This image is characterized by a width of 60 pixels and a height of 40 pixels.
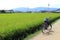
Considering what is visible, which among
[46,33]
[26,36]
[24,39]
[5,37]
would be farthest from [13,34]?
[46,33]

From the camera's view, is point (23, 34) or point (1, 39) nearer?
point (1, 39)

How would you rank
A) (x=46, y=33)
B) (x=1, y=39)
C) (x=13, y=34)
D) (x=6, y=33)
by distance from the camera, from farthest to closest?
1. (x=46, y=33)
2. (x=13, y=34)
3. (x=6, y=33)
4. (x=1, y=39)

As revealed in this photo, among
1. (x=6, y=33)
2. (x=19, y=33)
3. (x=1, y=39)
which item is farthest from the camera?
(x=19, y=33)

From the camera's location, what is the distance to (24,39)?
51.8 feet

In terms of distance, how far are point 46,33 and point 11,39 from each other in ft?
23.5

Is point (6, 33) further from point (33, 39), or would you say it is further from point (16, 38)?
point (33, 39)

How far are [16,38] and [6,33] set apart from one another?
1.59 metres

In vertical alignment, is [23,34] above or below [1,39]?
below

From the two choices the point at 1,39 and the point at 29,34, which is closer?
the point at 1,39

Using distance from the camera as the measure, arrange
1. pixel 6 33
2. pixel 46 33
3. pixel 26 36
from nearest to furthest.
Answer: pixel 6 33 → pixel 26 36 → pixel 46 33

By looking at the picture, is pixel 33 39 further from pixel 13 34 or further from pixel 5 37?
pixel 5 37

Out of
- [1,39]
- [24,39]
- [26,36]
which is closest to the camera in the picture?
[1,39]

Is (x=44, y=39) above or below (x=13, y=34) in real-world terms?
below

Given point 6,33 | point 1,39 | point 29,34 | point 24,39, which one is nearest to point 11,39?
point 6,33
